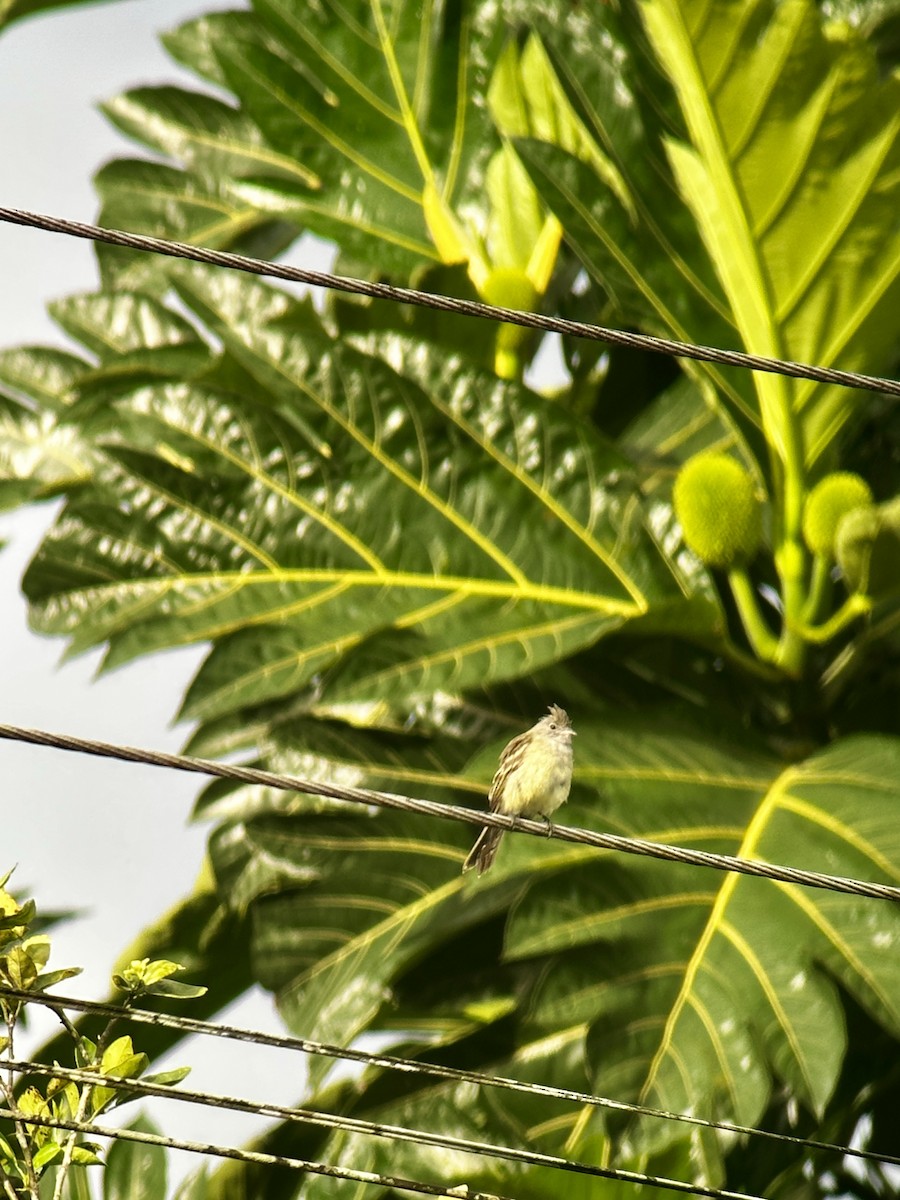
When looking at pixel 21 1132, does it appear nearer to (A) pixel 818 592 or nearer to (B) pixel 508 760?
(B) pixel 508 760

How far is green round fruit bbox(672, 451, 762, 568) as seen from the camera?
169 inches

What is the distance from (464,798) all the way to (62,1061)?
4.80ft

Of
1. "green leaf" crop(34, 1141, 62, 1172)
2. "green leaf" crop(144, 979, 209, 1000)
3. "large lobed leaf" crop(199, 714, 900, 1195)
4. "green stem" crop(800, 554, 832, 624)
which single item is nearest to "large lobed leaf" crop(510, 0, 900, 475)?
"green stem" crop(800, 554, 832, 624)

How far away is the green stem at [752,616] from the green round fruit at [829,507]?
20 cm

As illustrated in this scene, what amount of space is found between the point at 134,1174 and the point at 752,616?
2.01 meters

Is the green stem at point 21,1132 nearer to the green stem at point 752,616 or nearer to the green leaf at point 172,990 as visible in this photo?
the green leaf at point 172,990

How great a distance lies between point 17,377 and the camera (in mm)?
5988

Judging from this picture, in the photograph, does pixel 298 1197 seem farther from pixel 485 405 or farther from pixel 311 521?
pixel 485 405

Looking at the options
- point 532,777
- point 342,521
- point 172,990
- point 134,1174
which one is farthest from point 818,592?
point 172,990

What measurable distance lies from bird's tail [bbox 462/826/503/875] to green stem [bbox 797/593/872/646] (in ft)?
3.04

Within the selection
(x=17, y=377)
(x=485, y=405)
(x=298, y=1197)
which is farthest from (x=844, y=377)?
(x=17, y=377)

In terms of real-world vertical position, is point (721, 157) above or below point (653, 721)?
above

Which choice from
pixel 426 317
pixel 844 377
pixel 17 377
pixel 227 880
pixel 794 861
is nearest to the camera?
pixel 844 377

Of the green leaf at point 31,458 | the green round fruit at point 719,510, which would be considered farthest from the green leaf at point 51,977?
the green leaf at point 31,458
